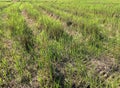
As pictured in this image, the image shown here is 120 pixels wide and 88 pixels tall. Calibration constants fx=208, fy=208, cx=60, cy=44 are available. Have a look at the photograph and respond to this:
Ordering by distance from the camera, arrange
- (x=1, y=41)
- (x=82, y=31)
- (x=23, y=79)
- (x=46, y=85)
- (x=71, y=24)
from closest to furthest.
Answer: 1. (x=46, y=85)
2. (x=23, y=79)
3. (x=1, y=41)
4. (x=82, y=31)
5. (x=71, y=24)

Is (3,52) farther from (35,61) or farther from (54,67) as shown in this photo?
(54,67)

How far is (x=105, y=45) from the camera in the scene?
519 cm

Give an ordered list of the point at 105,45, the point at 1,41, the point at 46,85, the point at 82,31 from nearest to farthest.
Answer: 1. the point at 46,85
2. the point at 105,45
3. the point at 1,41
4. the point at 82,31

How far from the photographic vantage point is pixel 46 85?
341 cm

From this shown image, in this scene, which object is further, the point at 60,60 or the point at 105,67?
the point at 60,60

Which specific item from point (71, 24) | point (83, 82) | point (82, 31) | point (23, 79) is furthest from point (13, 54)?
point (71, 24)

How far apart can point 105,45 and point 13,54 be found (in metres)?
2.25

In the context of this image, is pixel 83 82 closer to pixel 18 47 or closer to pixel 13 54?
pixel 13 54

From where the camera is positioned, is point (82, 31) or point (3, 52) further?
point (82, 31)

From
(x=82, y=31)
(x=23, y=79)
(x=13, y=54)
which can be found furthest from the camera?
(x=82, y=31)

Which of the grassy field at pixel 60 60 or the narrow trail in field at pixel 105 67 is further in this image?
the narrow trail in field at pixel 105 67

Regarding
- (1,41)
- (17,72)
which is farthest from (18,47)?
(17,72)

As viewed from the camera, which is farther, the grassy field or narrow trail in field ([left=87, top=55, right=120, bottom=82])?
narrow trail in field ([left=87, top=55, right=120, bottom=82])

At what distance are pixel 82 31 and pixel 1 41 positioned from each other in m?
2.46
